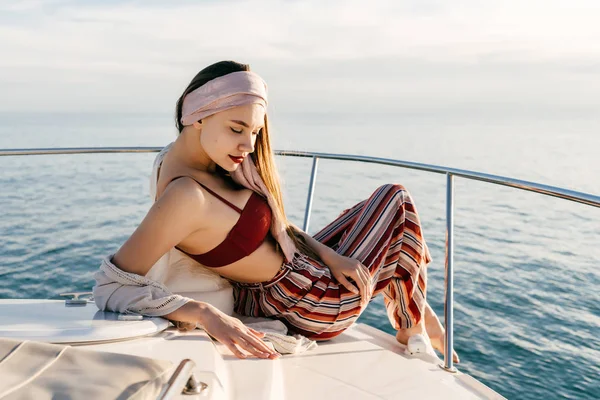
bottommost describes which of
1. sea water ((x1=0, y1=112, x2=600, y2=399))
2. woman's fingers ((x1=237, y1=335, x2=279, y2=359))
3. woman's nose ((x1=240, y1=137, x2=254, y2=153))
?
sea water ((x1=0, y1=112, x2=600, y2=399))

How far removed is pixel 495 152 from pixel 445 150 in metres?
1.50

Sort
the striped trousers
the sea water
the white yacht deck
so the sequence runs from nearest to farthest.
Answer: the white yacht deck, the striped trousers, the sea water

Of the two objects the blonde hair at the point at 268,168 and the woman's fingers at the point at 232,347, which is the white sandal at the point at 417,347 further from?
the woman's fingers at the point at 232,347

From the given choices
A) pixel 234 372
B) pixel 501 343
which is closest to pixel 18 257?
pixel 501 343

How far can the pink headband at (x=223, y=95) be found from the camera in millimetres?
1820

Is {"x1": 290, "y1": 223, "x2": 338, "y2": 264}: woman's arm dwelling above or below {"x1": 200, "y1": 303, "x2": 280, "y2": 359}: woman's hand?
above

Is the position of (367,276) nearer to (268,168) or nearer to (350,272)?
(350,272)

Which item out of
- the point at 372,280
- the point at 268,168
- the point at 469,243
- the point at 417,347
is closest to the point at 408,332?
the point at 417,347

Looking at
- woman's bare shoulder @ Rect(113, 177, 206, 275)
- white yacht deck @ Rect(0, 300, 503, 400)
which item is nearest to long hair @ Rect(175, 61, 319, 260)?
woman's bare shoulder @ Rect(113, 177, 206, 275)

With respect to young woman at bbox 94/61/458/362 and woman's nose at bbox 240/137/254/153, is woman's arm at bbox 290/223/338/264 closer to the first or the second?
young woman at bbox 94/61/458/362

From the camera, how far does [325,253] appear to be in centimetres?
216

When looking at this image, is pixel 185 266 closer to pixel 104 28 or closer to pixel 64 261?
pixel 64 261

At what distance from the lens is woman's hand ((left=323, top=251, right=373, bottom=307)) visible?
209 cm

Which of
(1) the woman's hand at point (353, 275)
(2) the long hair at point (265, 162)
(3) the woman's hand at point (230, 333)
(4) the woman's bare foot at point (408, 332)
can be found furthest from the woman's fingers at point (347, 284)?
(3) the woman's hand at point (230, 333)
